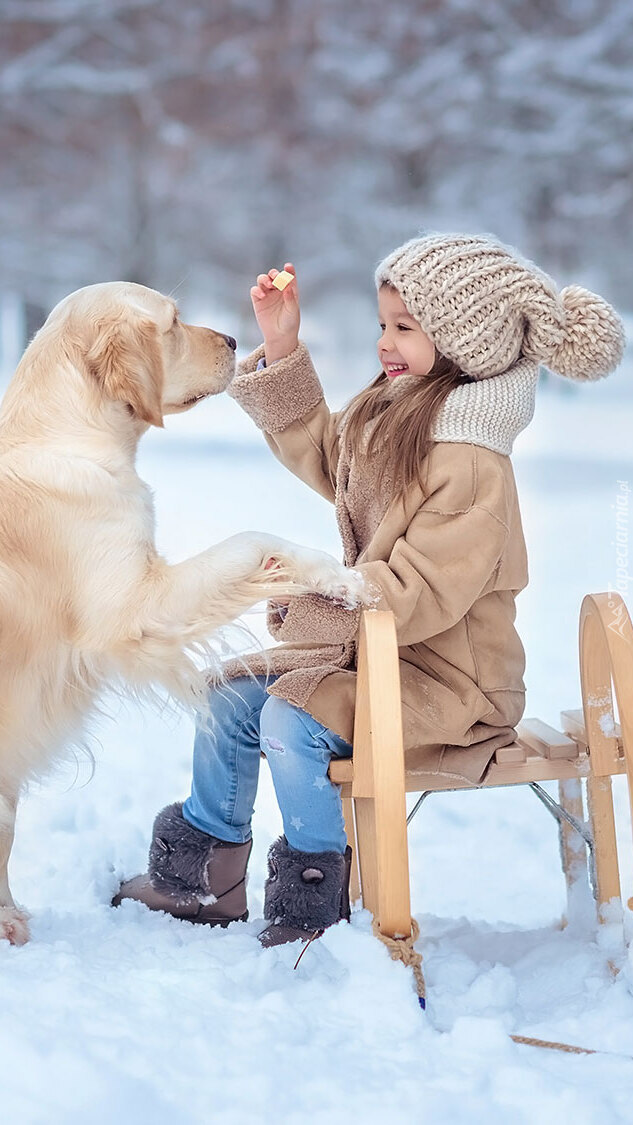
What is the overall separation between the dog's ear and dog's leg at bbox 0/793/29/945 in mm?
469

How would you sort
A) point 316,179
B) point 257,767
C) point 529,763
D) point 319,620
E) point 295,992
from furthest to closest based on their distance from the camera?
point 316,179, point 257,767, point 529,763, point 319,620, point 295,992

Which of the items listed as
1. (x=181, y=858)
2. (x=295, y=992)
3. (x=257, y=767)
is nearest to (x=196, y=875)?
(x=181, y=858)

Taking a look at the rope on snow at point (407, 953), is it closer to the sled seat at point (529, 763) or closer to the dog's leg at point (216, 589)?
the sled seat at point (529, 763)

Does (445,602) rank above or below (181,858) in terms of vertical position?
above

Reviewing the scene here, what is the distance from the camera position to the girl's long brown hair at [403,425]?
4.28ft

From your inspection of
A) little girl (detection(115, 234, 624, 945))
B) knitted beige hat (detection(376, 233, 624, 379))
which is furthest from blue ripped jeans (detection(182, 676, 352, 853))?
knitted beige hat (detection(376, 233, 624, 379))

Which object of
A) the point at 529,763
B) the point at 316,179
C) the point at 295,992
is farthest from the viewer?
the point at 316,179

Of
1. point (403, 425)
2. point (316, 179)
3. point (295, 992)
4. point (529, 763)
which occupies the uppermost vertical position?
point (316, 179)

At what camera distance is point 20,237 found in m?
5.61

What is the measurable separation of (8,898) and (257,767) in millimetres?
337

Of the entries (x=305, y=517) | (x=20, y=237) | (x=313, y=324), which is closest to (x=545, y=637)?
(x=305, y=517)

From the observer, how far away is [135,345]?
4.00 feet

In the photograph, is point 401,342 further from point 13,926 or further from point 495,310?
point 13,926

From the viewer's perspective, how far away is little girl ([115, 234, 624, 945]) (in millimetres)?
1250
